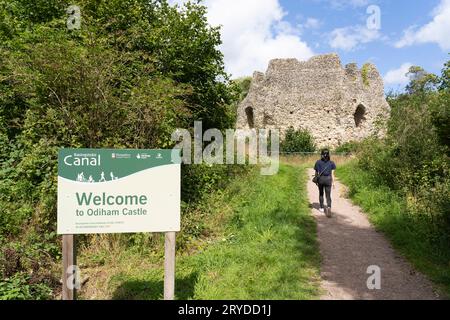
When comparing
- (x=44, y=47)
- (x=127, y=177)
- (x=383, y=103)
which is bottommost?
(x=127, y=177)

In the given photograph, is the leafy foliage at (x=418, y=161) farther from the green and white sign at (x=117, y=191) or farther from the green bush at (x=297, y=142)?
the green bush at (x=297, y=142)

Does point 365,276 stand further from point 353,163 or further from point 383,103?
point 383,103

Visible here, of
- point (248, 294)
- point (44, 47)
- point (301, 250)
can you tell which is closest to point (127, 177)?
point (248, 294)

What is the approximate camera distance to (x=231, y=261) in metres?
6.29

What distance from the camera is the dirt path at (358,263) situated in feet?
17.1

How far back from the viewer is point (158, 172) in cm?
460

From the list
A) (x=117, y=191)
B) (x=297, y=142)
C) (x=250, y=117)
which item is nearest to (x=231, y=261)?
(x=117, y=191)

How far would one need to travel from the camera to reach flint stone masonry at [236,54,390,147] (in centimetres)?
2275

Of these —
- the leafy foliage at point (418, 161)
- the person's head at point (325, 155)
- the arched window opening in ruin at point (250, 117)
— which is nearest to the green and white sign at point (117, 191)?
the leafy foliage at point (418, 161)

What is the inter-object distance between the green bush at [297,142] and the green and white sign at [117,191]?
17891 millimetres

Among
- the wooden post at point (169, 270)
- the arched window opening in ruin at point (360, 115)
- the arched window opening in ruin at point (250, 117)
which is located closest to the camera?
the wooden post at point (169, 270)

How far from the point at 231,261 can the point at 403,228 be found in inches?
158

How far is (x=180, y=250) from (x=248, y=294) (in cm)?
227

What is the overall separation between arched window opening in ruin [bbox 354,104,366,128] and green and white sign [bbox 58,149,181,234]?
2177cm
